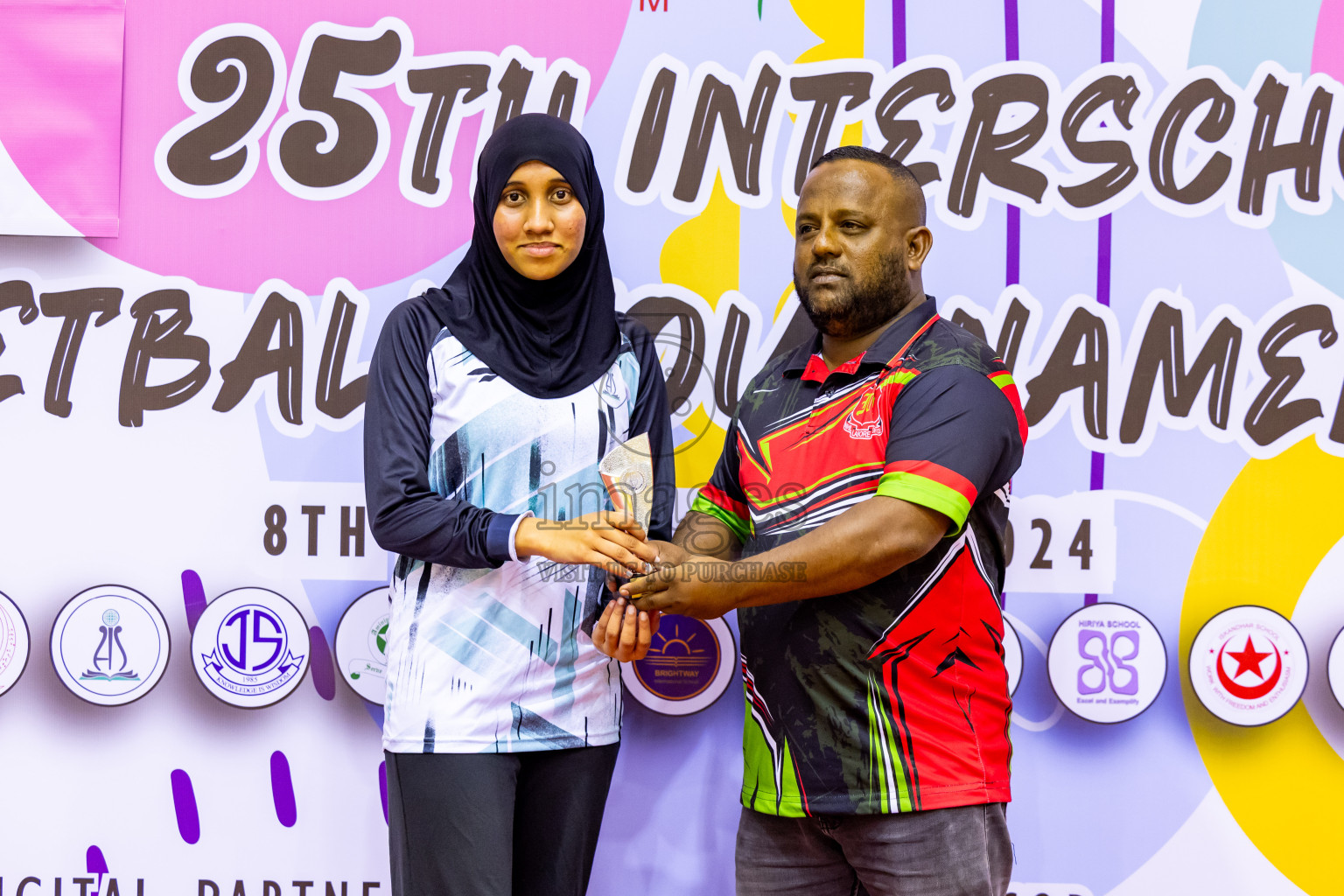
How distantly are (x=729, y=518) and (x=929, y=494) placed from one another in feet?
1.62

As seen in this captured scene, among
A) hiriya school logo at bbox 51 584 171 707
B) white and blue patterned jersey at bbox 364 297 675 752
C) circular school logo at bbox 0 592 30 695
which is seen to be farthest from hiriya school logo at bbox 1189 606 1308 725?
circular school logo at bbox 0 592 30 695

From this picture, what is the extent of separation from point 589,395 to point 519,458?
6.8 inches

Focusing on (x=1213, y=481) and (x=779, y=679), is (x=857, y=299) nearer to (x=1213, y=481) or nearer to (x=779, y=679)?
(x=779, y=679)

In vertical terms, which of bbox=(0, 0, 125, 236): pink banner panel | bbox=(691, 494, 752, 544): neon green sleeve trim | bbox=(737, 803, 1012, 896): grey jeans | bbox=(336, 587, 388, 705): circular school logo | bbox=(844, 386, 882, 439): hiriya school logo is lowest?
bbox=(737, 803, 1012, 896): grey jeans

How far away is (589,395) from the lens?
1.84m

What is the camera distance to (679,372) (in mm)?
2293

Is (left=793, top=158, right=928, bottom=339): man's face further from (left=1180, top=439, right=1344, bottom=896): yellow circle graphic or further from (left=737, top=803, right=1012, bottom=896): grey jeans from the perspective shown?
(left=1180, top=439, right=1344, bottom=896): yellow circle graphic

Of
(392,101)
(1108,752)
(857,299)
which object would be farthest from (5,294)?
(1108,752)

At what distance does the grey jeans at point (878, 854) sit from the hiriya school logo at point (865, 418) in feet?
2.05

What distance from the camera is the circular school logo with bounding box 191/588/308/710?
2.28m

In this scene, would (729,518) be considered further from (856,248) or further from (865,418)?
(856,248)

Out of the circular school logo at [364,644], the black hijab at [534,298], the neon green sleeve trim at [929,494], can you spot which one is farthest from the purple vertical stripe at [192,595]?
the neon green sleeve trim at [929,494]

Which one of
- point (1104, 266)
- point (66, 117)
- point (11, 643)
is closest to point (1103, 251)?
point (1104, 266)

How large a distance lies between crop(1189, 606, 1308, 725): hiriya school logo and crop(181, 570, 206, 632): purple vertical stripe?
223 cm
